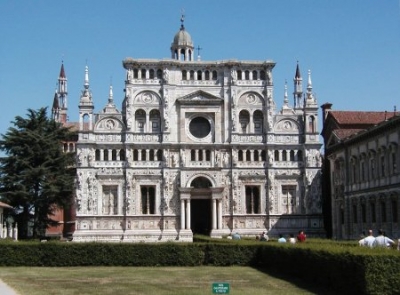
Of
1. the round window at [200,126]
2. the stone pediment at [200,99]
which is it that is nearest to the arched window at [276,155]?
the round window at [200,126]

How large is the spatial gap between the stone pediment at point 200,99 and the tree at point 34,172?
14.9 m

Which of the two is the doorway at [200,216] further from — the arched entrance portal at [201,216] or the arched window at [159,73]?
the arched window at [159,73]

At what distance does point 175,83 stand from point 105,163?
495 inches

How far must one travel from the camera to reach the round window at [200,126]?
78.4 m

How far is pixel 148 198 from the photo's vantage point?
76.5 metres

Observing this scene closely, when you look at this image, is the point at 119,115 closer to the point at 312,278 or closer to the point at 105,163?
the point at 105,163

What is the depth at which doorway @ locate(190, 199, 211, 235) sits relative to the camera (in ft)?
262

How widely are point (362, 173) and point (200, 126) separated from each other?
2340 centimetres

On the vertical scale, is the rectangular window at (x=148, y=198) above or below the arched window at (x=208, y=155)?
below

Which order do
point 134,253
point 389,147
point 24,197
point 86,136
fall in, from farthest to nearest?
point 86,136, point 24,197, point 389,147, point 134,253

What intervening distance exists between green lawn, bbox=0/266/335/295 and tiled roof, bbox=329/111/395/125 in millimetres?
41121

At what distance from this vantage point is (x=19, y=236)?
242 feet

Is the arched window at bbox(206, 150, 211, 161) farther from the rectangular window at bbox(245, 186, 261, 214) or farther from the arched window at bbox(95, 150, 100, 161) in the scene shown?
the arched window at bbox(95, 150, 100, 161)

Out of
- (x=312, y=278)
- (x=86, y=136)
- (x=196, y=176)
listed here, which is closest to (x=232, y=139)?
(x=196, y=176)
